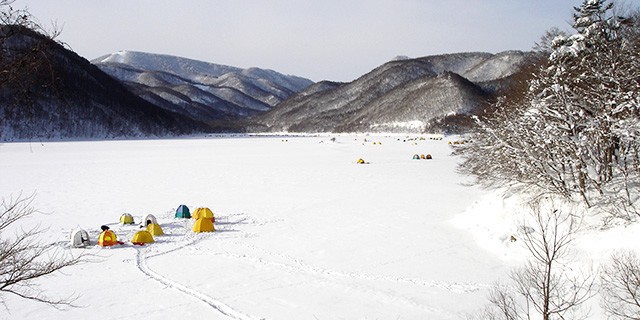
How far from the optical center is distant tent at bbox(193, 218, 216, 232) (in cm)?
1471

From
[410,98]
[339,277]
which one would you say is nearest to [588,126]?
[339,277]

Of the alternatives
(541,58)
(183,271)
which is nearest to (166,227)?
(183,271)

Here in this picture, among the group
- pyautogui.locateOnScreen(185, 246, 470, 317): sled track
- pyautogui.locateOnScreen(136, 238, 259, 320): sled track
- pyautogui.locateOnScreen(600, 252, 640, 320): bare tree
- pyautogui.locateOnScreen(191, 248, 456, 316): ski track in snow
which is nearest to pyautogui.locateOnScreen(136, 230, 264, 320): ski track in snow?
pyautogui.locateOnScreen(136, 238, 259, 320): sled track

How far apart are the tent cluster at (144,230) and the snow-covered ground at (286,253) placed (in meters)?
0.31

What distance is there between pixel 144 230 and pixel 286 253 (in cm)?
475

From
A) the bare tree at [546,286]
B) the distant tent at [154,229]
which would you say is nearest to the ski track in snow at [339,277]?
the bare tree at [546,286]

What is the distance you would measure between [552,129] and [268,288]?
912cm

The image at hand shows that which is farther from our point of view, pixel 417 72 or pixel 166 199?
pixel 417 72

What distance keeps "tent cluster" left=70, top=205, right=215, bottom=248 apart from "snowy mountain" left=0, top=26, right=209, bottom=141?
326cm

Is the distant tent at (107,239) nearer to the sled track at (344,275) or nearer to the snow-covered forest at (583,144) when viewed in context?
the sled track at (344,275)

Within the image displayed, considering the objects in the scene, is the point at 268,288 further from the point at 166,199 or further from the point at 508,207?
the point at 166,199

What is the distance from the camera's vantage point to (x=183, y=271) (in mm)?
10852

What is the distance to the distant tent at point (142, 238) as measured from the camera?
13266 millimetres

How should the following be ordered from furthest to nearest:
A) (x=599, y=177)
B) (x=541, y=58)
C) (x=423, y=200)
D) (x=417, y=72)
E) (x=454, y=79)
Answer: (x=417, y=72)
(x=454, y=79)
(x=541, y=58)
(x=423, y=200)
(x=599, y=177)
